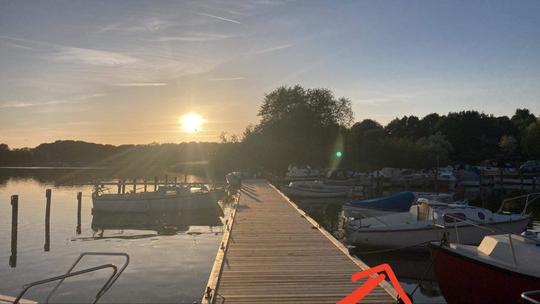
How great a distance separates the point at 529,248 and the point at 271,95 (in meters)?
71.0

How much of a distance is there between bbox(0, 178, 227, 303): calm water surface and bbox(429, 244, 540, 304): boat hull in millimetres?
7544

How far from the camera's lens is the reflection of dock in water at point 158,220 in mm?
31516

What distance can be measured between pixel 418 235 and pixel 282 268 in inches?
411

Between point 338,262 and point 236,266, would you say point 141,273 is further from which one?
point 338,262

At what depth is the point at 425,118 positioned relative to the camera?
450ft

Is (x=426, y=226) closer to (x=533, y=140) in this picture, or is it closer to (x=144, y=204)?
(x=144, y=204)

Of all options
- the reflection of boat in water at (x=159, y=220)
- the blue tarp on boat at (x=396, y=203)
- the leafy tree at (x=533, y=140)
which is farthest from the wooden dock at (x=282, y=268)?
the leafy tree at (x=533, y=140)

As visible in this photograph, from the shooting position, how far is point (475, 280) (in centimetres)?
1178

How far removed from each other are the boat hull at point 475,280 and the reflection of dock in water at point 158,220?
1939cm

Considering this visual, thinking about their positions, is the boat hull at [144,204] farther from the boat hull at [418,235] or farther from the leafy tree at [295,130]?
the leafy tree at [295,130]

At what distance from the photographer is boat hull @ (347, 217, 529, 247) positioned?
20.8m

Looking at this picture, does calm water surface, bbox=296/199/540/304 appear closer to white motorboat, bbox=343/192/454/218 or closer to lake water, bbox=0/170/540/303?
lake water, bbox=0/170/540/303

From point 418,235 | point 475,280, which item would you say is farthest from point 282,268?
point 418,235

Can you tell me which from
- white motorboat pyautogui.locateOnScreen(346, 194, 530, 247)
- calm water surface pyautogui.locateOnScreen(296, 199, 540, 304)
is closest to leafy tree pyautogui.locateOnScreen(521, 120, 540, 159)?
calm water surface pyautogui.locateOnScreen(296, 199, 540, 304)
